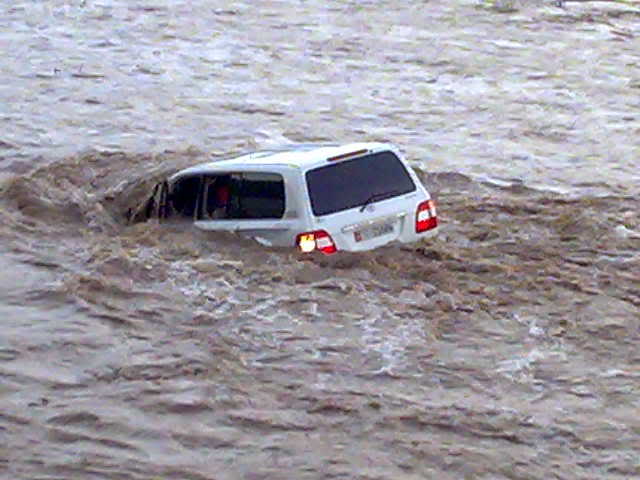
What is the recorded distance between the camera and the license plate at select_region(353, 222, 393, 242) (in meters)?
14.5

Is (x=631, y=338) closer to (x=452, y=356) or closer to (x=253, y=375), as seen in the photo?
(x=452, y=356)

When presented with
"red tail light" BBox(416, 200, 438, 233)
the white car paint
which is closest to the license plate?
the white car paint

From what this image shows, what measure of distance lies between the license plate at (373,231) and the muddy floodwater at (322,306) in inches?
8.3

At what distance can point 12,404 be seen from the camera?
39.9 feet

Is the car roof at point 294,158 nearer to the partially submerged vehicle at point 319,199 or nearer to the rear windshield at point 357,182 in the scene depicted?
the partially submerged vehicle at point 319,199

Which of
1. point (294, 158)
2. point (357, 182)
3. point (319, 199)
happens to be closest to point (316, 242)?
point (319, 199)

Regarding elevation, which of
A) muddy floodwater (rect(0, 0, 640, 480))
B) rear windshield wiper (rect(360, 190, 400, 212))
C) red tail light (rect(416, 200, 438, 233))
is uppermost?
rear windshield wiper (rect(360, 190, 400, 212))

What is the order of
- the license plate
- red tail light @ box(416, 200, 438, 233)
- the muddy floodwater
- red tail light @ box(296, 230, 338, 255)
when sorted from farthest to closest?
red tail light @ box(416, 200, 438, 233) < the license plate < red tail light @ box(296, 230, 338, 255) < the muddy floodwater

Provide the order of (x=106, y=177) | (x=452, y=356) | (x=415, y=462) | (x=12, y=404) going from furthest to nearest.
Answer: (x=106, y=177), (x=452, y=356), (x=12, y=404), (x=415, y=462)

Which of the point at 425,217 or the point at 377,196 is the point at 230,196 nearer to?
the point at 377,196

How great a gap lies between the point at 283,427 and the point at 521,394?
6.76ft

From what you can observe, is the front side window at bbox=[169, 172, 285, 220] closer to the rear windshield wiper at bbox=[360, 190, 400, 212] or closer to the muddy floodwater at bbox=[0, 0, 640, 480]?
the muddy floodwater at bbox=[0, 0, 640, 480]

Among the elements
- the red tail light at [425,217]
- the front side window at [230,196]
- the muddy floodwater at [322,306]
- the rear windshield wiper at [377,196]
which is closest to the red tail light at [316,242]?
the muddy floodwater at [322,306]

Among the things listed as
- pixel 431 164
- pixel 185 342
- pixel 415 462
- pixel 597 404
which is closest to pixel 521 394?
pixel 597 404
